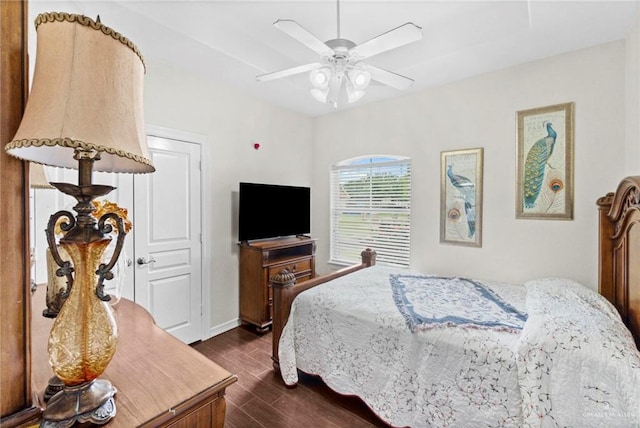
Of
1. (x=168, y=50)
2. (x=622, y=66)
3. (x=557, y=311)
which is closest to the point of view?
(x=557, y=311)

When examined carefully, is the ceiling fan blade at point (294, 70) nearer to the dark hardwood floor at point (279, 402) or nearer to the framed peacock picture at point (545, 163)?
the framed peacock picture at point (545, 163)

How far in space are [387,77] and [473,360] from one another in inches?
77.3

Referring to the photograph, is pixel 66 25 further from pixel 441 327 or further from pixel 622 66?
pixel 622 66

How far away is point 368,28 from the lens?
8.39ft

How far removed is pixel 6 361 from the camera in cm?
63

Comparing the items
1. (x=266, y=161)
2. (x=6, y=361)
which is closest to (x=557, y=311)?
(x=6, y=361)

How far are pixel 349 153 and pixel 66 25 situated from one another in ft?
12.0

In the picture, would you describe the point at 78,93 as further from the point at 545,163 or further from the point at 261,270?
the point at 545,163

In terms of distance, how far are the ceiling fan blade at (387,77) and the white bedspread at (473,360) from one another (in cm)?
170

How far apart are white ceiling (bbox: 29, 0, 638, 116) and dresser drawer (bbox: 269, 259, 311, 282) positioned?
2169mm

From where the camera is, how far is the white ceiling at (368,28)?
2.10 m

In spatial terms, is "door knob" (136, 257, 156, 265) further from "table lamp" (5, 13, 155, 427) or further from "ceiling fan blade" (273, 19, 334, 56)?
"ceiling fan blade" (273, 19, 334, 56)

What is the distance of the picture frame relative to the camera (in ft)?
10.1


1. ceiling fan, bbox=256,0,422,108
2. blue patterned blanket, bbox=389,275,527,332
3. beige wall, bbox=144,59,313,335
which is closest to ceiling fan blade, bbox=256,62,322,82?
ceiling fan, bbox=256,0,422,108
